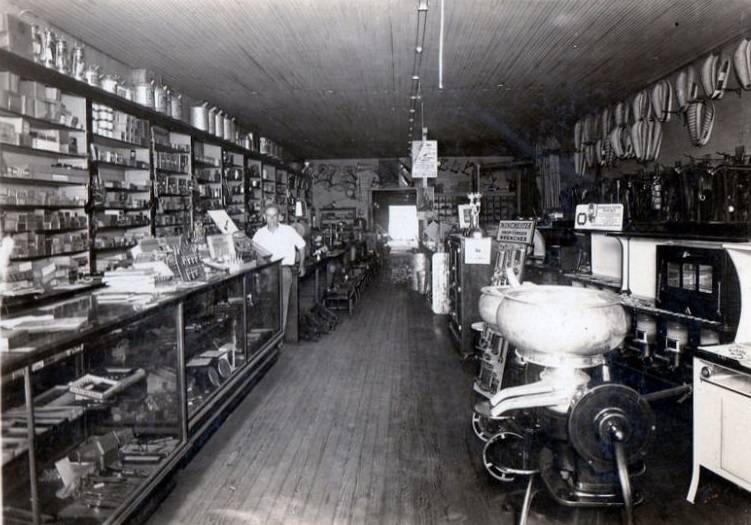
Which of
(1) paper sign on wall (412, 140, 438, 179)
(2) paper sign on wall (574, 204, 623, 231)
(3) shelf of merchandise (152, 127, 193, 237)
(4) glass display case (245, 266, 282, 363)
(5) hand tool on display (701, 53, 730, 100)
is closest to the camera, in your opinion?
(2) paper sign on wall (574, 204, 623, 231)

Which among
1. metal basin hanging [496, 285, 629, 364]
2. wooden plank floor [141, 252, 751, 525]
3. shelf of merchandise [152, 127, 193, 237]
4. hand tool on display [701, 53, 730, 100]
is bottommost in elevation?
wooden plank floor [141, 252, 751, 525]

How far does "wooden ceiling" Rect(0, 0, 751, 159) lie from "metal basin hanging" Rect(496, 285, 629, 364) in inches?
141

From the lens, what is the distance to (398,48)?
619 centimetres

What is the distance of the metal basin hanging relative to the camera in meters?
2.13

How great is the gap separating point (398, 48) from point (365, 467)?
4674 millimetres

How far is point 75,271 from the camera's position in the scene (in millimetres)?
A: 5215

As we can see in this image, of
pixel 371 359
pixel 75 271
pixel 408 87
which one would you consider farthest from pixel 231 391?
pixel 408 87

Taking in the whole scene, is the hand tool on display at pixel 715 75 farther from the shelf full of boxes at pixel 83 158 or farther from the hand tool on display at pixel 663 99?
the shelf full of boxes at pixel 83 158

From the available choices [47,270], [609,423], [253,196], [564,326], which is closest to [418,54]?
[47,270]

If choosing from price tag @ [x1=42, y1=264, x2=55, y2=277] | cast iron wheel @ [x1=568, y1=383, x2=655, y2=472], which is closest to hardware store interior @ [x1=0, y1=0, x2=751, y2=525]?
cast iron wheel @ [x1=568, y1=383, x2=655, y2=472]

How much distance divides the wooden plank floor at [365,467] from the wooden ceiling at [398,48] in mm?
3336

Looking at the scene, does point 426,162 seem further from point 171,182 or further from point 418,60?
point 171,182

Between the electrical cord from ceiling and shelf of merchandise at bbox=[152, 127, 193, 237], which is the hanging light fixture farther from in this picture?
shelf of merchandise at bbox=[152, 127, 193, 237]

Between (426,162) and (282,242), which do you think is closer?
(282,242)
